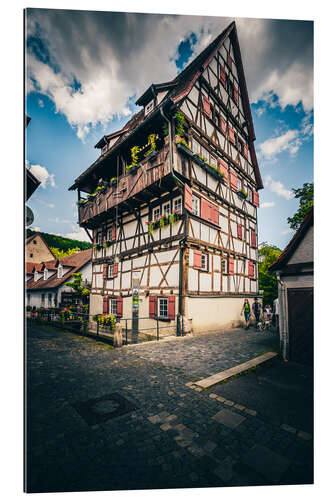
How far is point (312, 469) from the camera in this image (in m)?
2.38

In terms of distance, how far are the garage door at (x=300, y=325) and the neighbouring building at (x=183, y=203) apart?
544cm

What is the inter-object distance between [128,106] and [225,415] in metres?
5.16

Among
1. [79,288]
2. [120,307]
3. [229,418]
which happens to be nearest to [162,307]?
[120,307]

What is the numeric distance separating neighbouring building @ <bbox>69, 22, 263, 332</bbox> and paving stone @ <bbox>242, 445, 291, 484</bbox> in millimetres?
7723

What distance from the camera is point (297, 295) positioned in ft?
17.9

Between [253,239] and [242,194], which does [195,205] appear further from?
[253,239]

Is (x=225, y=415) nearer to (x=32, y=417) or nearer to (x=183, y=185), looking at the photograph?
(x=32, y=417)

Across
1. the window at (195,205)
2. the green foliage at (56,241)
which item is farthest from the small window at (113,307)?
the window at (195,205)

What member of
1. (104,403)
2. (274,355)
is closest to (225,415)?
(104,403)

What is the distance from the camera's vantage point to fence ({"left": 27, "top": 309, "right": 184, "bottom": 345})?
10172mm

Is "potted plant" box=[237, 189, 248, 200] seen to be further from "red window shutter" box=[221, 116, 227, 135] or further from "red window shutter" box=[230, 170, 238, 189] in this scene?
"red window shutter" box=[221, 116, 227, 135]

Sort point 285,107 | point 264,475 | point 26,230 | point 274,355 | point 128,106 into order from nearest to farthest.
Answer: point 264,475
point 26,230
point 285,107
point 128,106
point 274,355

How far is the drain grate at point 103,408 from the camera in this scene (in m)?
3.31

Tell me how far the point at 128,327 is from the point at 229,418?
10.3m
